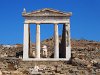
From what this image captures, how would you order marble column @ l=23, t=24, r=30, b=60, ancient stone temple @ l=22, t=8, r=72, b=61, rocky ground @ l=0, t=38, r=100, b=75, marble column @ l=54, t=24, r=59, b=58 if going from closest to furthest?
rocky ground @ l=0, t=38, r=100, b=75, ancient stone temple @ l=22, t=8, r=72, b=61, marble column @ l=54, t=24, r=59, b=58, marble column @ l=23, t=24, r=30, b=60

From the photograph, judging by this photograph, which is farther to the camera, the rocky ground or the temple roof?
the temple roof

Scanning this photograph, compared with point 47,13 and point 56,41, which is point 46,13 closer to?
point 47,13

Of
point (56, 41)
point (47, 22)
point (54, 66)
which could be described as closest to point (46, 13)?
point (47, 22)

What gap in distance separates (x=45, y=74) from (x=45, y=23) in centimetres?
2274

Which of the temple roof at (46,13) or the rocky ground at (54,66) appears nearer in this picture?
the rocky ground at (54,66)

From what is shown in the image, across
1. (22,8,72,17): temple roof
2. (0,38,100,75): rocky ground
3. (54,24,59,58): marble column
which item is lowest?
(0,38,100,75): rocky ground

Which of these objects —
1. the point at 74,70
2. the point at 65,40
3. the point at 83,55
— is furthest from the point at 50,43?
the point at 74,70

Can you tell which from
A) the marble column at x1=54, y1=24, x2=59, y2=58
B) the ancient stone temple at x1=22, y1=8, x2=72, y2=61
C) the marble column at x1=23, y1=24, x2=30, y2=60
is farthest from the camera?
the marble column at x1=23, y1=24, x2=30, y2=60

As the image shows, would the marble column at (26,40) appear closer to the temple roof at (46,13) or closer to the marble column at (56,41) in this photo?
the temple roof at (46,13)

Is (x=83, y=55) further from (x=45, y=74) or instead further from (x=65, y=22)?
(x=45, y=74)

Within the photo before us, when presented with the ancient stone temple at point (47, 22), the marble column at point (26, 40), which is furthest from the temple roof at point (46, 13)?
the marble column at point (26, 40)

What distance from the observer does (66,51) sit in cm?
5781

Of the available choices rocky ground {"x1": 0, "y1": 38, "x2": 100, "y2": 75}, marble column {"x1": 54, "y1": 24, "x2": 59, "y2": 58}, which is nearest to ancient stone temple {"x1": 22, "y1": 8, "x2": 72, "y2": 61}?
marble column {"x1": 54, "y1": 24, "x2": 59, "y2": 58}

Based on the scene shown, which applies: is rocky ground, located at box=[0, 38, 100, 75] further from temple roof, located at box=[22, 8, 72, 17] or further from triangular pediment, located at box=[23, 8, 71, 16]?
triangular pediment, located at box=[23, 8, 71, 16]
